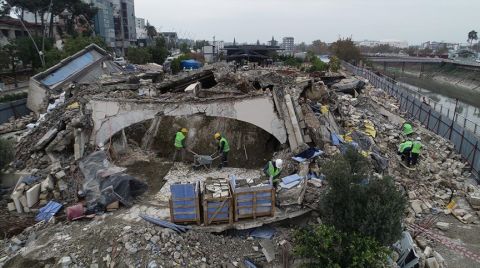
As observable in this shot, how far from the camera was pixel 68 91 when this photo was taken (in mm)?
19016

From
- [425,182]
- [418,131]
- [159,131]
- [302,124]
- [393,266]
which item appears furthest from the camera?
[418,131]

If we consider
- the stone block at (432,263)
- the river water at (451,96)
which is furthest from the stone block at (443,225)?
the river water at (451,96)

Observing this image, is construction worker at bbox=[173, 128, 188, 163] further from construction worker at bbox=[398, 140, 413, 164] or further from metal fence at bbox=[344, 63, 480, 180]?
metal fence at bbox=[344, 63, 480, 180]

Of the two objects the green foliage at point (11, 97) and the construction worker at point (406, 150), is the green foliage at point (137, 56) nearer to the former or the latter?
the green foliage at point (11, 97)

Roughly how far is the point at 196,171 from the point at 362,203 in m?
6.28

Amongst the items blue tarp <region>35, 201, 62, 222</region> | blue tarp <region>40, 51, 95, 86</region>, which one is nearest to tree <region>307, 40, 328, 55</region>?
blue tarp <region>40, 51, 95, 86</region>

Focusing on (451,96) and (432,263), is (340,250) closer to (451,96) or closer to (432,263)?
(432,263)

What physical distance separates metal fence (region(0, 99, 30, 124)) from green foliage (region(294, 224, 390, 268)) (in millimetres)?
20049

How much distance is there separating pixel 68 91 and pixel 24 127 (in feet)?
10.0

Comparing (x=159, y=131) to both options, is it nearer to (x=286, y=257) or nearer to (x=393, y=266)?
(x=286, y=257)

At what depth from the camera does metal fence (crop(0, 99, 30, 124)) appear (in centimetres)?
2032

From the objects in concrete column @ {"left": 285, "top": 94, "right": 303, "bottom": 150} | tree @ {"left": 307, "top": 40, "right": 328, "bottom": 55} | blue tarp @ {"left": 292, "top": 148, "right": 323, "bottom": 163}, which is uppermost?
tree @ {"left": 307, "top": 40, "right": 328, "bottom": 55}

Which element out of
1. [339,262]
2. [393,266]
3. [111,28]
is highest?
[111,28]

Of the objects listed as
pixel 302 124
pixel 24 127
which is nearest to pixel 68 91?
pixel 24 127
